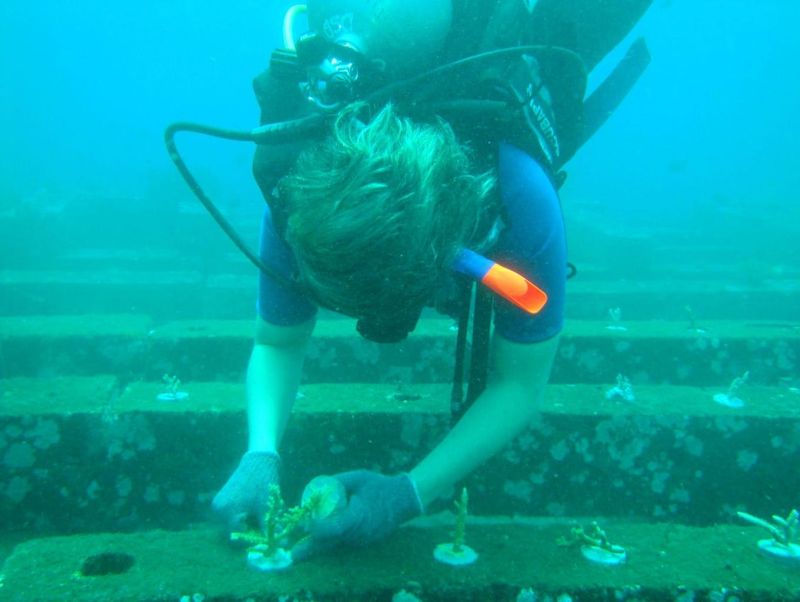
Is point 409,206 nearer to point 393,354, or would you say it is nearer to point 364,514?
point 364,514

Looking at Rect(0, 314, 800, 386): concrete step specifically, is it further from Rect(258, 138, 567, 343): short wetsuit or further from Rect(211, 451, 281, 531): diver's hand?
Rect(258, 138, 567, 343): short wetsuit

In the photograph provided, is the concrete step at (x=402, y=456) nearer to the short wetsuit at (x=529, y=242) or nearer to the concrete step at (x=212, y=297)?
the short wetsuit at (x=529, y=242)

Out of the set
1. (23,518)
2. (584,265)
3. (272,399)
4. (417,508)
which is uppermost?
(584,265)

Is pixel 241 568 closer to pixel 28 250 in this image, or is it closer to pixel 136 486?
pixel 136 486

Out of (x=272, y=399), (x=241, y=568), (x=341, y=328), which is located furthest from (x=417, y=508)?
(x=341, y=328)

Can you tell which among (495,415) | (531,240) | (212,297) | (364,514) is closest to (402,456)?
(495,415)

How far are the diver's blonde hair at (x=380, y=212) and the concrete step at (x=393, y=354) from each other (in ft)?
12.5

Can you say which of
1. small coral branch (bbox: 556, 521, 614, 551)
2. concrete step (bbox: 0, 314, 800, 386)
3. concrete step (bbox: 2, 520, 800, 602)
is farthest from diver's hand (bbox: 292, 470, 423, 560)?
concrete step (bbox: 0, 314, 800, 386)

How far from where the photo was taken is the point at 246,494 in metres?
2.34

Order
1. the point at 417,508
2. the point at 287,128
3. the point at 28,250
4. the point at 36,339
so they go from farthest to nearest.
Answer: the point at 28,250, the point at 36,339, the point at 417,508, the point at 287,128

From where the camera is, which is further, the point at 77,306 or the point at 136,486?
the point at 77,306

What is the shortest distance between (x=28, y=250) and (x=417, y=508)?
674 inches

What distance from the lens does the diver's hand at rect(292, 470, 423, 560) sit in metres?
2.16

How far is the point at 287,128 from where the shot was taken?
2188mm
